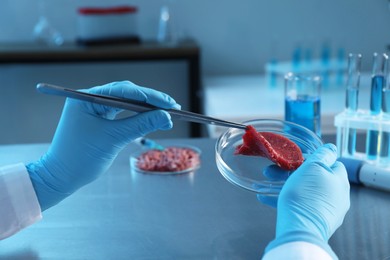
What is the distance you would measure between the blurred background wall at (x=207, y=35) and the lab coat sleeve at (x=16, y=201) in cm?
202

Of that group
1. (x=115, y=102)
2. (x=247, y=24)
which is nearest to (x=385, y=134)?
(x=115, y=102)

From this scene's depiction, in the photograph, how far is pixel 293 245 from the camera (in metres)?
0.92

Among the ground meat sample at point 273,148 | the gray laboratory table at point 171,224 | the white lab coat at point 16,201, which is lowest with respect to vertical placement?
the gray laboratory table at point 171,224

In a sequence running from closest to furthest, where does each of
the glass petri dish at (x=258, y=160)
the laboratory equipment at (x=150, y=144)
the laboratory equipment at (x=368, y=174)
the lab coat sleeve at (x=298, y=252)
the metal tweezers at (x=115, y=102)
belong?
the lab coat sleeve at (x=298, y=252)
the metal tweezers at (x=115, y=102)
the glass petri dish at (x=258, y=160)
the laboratory equipment at (x=368, y=174)
the laboratory equipment at (x=150, y=144)

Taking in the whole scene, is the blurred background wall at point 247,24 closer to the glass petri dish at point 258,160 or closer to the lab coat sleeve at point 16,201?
the glass petri dish at point 258,160

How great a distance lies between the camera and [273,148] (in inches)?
49.2

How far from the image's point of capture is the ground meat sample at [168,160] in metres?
1.52

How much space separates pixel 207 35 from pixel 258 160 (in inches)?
79.7

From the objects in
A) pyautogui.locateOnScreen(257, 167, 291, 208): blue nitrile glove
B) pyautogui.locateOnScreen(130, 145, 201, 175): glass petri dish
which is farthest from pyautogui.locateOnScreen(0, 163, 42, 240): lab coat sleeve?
pyautogui.locateOnScreen(257, 167, 291, 208): blue nitrile glove

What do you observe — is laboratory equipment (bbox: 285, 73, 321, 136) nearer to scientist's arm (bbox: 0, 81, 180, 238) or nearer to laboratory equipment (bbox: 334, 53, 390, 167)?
laboratory equipment (bbox: 334, 53, 390, 167)

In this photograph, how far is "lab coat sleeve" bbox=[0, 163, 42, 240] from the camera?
114 cm

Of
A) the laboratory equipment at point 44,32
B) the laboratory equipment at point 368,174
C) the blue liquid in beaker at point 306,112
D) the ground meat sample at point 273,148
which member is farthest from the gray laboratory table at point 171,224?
the laboratory equipment at point 44,32

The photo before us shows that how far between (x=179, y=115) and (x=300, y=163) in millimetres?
286

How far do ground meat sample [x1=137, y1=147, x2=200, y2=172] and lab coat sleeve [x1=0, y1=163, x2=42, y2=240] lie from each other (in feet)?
1.28
